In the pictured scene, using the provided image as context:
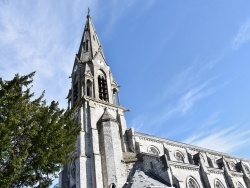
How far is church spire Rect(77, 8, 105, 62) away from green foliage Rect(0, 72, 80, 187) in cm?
2245

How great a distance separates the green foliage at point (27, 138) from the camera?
31.2ft

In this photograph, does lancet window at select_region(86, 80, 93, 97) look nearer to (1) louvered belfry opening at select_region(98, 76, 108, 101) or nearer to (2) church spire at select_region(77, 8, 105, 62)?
(1) louvered belfry opening at select_region(98, 76, 108, 101)

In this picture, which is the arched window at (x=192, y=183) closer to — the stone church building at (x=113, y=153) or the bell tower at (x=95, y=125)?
the stone church building at (x=113, y=153)

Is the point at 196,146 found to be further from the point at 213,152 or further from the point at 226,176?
the point at 226,176

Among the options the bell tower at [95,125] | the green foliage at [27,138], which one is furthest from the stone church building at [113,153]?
the green foliage at [27,138]

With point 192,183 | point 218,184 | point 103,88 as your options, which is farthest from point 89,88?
point 218,184

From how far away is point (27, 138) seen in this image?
35.7 ft

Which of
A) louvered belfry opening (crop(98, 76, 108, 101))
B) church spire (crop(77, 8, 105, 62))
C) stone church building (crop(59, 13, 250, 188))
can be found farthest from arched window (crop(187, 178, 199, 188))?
church spire (crop(77, 8, 105, 62))

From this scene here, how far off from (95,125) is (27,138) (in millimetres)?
14795

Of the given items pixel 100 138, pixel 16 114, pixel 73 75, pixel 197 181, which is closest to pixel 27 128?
pixel 16 114

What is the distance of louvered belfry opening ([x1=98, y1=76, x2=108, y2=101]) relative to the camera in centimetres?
3054

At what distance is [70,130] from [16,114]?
2.98m

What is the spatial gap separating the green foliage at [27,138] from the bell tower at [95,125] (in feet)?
19.7

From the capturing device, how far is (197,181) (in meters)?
23.5
